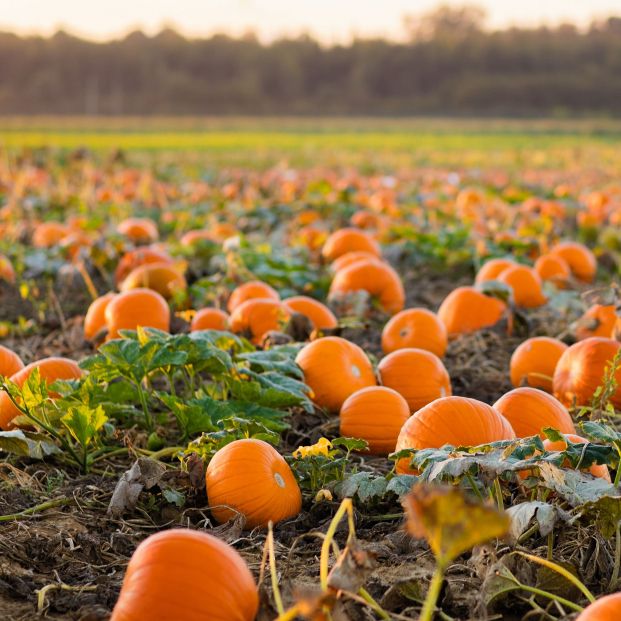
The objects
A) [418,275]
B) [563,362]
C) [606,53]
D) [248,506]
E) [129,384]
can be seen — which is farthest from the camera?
[606,53]

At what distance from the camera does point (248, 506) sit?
8.75 ft

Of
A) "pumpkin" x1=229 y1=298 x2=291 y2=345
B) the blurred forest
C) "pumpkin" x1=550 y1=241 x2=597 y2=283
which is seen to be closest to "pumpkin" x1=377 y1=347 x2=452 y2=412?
"pumpkin" x1=229 y1=298 x2=291 y2=345

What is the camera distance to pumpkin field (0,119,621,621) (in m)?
2.01


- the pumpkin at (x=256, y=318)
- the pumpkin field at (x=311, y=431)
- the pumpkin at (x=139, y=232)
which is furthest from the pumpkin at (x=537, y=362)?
the pumpkin at (x=139, y=232)

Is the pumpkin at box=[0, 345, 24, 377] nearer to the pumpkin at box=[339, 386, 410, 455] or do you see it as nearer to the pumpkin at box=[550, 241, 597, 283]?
the pumpkin at box=[339, 386, 410, 455]

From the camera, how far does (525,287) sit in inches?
215

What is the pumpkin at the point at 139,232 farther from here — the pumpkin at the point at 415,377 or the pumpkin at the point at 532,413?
the pumpkin at the point at 532,413

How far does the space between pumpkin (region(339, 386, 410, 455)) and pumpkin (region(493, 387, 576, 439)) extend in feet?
1.26

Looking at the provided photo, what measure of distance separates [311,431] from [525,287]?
2399mm

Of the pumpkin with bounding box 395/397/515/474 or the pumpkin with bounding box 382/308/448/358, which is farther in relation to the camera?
the pumpkin with bounding box 382/308/448/358

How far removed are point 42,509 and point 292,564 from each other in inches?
33.6

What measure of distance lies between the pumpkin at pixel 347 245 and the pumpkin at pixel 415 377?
2693 millimetres

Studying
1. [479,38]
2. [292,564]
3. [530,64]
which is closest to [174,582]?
[292,564]

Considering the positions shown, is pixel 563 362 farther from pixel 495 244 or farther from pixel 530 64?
pixel 530 64
